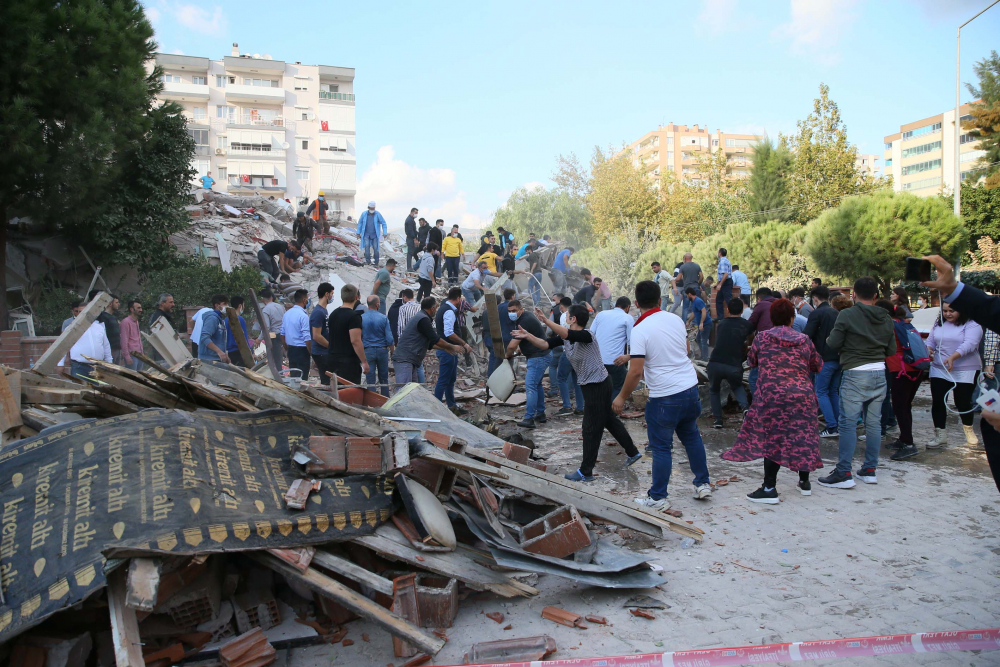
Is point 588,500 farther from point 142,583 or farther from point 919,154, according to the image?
point 919,154

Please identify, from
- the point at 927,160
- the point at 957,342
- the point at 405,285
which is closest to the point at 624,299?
the point at 957,342

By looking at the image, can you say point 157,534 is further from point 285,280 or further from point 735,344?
point 285,280

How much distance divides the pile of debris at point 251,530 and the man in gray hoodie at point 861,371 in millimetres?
2208

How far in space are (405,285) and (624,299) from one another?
1077 cm

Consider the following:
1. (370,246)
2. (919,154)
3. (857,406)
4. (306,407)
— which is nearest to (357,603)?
(306,407)

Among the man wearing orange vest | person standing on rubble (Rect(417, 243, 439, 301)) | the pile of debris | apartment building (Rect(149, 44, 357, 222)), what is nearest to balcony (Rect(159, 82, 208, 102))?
apartment building (Rect(149, 44, 357, 222))

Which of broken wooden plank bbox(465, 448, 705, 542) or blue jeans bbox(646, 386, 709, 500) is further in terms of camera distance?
blue jeans bbox(646, 386, 709, 500)

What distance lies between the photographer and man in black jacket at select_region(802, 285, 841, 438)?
732 cm

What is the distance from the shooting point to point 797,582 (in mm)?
3969

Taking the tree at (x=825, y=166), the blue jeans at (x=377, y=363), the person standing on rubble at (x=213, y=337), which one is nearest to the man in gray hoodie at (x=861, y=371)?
the blue jeans at (x=377, y=363)

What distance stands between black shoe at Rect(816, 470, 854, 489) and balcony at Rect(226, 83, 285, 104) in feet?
187

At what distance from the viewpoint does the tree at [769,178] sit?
32.1 m

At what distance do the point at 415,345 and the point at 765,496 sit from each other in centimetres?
490

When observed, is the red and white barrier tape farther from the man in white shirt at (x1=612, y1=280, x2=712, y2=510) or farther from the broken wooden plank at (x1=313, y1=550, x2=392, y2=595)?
the man in white shirt at (x1=612, y1=280, x2=712, y2=510)
